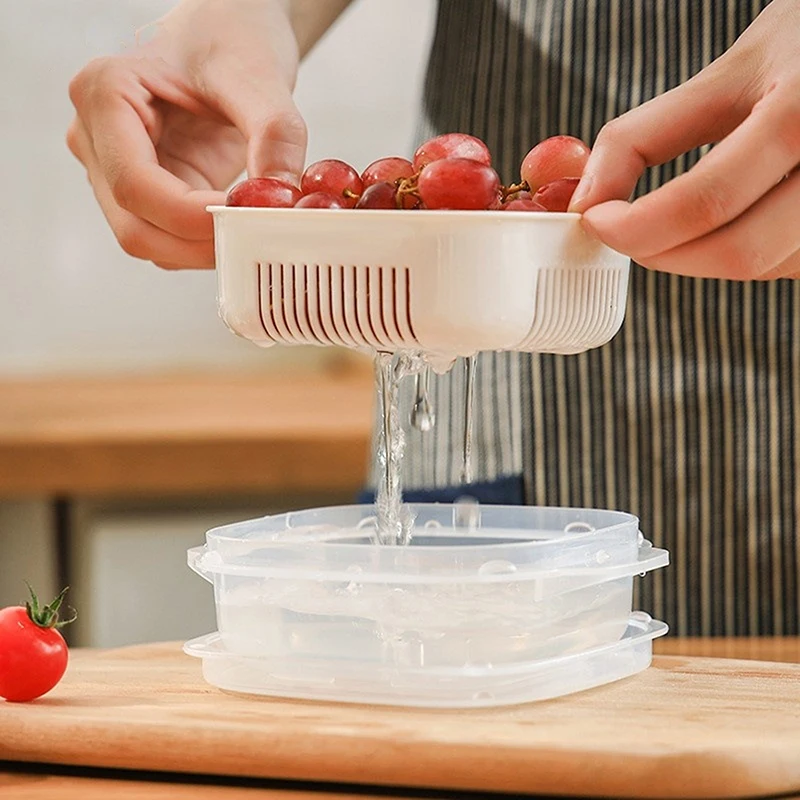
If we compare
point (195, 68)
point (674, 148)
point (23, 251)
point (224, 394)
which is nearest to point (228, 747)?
point (674, 148)

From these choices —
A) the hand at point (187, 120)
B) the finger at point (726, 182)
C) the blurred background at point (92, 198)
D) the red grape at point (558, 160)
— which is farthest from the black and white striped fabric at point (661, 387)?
the blurred background at point (92, 198)

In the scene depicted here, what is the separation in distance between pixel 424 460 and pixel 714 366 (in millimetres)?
300

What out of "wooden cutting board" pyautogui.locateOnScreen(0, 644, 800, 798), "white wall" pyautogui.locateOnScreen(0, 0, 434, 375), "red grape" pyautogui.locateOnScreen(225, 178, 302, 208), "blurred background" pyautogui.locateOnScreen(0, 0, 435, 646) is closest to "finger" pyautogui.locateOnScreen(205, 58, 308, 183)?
"red grape" pyautogui.locateOnScreen(225, 178, 302, 208)

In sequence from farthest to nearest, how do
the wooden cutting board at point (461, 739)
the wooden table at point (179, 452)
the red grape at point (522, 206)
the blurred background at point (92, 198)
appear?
the blurred background at point (92, 198) → the wooden table at point (179, 452) → the red grape at point (522, 206) → the wooden cutting board at point (461, 739)

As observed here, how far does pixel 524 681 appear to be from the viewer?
86 centimetres

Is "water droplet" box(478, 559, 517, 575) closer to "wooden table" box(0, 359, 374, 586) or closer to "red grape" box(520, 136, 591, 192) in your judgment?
"red grape" box(520, 136, 591, 192)

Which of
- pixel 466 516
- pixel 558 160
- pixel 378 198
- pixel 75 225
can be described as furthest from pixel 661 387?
pixel 75 225

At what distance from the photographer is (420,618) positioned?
0.85 m

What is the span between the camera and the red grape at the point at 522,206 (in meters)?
0.84

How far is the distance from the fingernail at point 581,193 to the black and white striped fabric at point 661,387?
18.4 inches

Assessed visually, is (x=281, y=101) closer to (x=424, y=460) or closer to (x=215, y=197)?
(x=215, y=197)

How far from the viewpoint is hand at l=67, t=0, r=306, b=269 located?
1004mm

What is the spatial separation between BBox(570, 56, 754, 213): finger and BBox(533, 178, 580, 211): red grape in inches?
0.9

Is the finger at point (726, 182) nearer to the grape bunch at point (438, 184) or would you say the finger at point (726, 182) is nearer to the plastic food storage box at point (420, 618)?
the grape bunch at point (438, 184)
